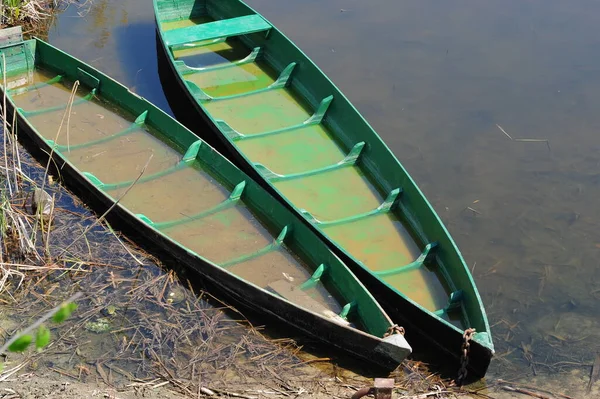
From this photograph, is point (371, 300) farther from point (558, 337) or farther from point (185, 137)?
point (185, 137)

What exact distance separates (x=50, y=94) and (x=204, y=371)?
5.41 meters

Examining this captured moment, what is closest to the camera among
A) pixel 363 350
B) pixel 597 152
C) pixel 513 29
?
pixel 363 350

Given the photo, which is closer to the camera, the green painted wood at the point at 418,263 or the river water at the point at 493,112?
the green painted wood at the point at 418,263

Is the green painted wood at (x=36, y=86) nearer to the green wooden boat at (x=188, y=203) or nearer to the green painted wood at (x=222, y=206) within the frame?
the green wooden boat at (x=188, y=203)

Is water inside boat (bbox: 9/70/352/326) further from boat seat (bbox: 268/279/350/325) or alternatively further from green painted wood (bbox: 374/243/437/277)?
green painted wood (bbox: 374/243/437/277)

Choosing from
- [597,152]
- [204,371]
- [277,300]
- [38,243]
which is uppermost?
[597,152]

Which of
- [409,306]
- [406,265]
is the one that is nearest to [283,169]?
[406,265]

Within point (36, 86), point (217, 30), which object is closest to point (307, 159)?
point (217, 30)

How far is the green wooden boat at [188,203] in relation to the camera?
6.66 m

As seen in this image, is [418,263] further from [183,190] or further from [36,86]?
[36,86]

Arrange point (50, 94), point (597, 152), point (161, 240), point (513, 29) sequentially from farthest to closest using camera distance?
point (513, 29)
point (50, 94)
point (597, 152)
point (161, 240)

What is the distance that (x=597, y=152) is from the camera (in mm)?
9492

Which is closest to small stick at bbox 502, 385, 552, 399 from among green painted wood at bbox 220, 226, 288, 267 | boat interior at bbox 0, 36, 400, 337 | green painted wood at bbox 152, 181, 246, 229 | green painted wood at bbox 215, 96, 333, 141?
boat interior at bbox 0, 36, 400, 337

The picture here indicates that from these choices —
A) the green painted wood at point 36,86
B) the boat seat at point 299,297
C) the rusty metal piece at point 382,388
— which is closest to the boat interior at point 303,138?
the boat seat at point 299,297
